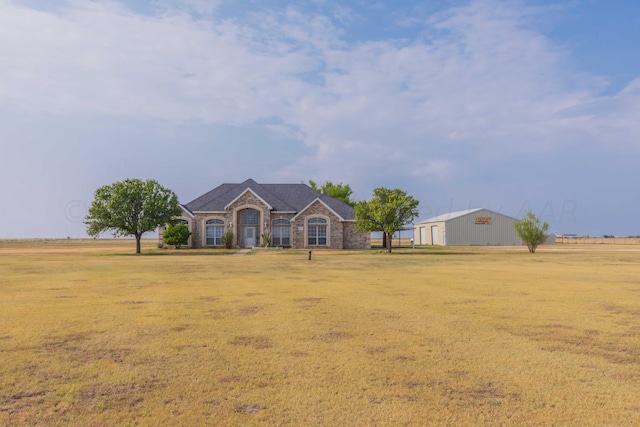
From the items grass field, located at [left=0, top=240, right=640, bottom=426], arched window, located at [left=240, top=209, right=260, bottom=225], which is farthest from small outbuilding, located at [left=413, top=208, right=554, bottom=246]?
grass field, located at [left=0, top=240, right=640, bottom=426]

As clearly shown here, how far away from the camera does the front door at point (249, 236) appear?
172 ft

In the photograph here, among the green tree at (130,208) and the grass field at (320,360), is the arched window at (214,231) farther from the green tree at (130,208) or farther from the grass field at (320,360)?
the grass field at (320,360)

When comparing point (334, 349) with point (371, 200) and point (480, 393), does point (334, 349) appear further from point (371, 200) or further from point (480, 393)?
point (371, 200)

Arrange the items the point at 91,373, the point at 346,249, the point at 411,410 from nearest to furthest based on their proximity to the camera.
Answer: the point at 411,410
the point at 91,373
the point at 346,249

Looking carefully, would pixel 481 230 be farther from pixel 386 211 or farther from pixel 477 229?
pixel 386 211

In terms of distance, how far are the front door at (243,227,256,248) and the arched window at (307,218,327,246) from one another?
19.8ft

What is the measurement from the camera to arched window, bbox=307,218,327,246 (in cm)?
5109

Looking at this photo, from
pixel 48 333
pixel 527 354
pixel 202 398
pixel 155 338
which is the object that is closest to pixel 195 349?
pixel 155 338

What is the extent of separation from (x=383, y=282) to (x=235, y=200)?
35935 millimetres

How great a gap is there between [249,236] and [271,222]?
2.87 m

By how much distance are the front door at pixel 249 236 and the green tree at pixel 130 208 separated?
8.76m

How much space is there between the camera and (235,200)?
51625 millimetres

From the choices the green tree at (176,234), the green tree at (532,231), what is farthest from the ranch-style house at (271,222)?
the green tree at (532,231)

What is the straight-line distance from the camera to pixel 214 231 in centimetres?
5250
